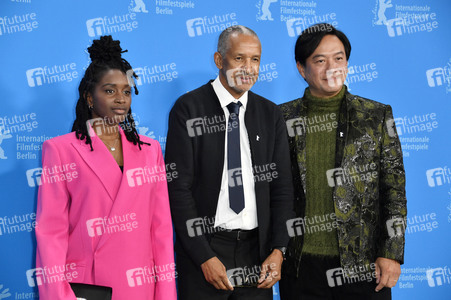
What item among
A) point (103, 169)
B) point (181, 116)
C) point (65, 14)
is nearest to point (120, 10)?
point (65, 14)

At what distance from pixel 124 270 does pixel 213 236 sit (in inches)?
17.6

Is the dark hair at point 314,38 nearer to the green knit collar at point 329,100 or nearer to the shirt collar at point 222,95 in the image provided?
the green knit collar at point 329,100

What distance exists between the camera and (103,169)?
195 centimetres

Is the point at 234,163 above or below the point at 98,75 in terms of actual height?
below

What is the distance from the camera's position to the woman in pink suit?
188 cm

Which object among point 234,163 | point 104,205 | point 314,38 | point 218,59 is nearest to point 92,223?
point 104,205

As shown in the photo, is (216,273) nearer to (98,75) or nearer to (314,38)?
(98,75)

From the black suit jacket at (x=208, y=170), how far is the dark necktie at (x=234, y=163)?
41 millimetres

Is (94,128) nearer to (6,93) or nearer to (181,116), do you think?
(181,116)

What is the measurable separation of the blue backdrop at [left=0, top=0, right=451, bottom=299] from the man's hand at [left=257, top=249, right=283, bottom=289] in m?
1.27

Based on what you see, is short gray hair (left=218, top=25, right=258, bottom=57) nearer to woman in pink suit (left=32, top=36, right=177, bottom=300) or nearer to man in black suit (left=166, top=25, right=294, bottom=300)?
man in black suit (left=166, top=25, right=294, bottom=300)

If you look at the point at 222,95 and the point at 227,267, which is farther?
the point at 222,95

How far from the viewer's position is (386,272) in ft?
7.17

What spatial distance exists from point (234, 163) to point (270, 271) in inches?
22.0
